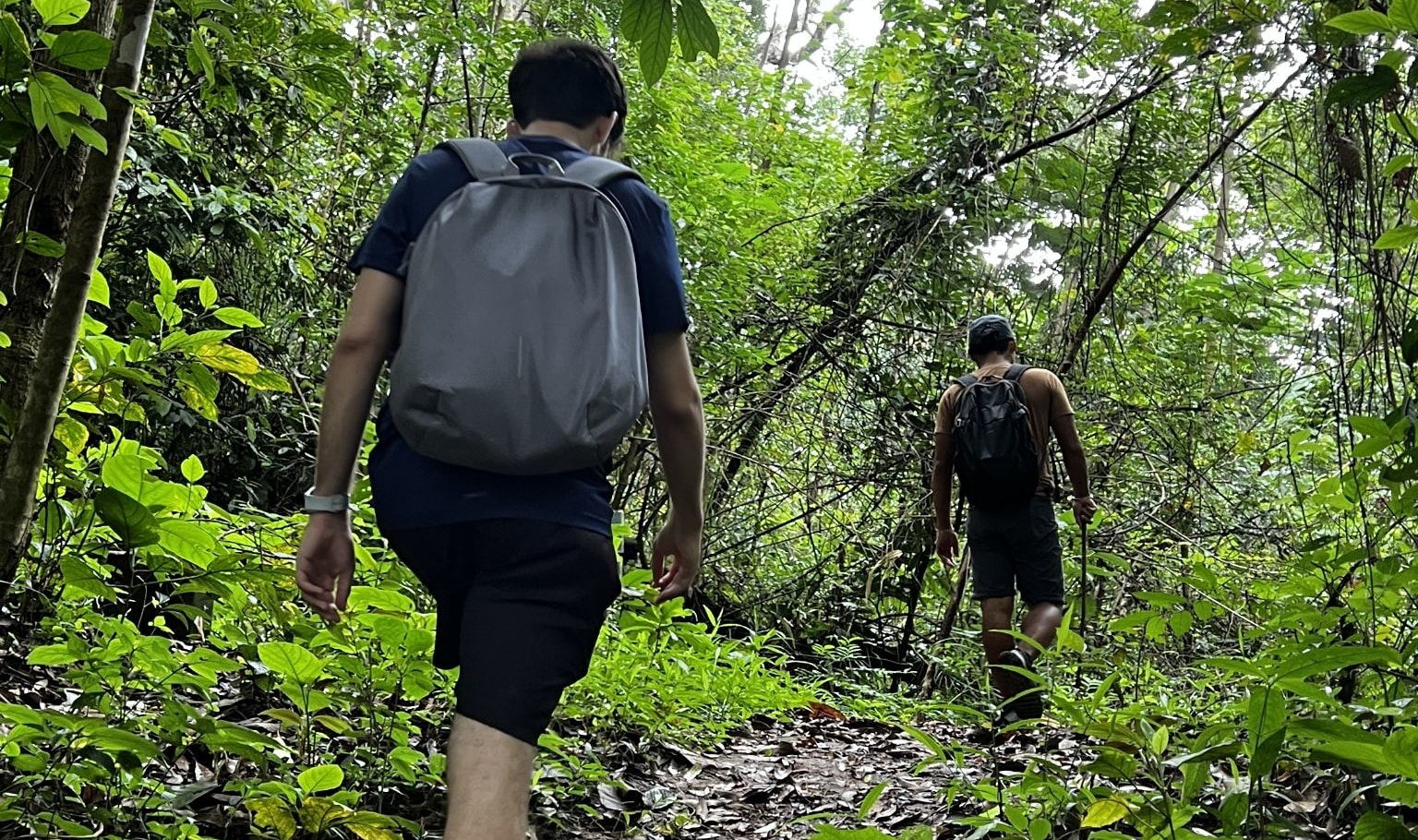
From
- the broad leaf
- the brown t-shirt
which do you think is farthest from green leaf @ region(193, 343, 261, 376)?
the brown t-shirt

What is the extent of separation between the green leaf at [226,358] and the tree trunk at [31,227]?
0.44 m

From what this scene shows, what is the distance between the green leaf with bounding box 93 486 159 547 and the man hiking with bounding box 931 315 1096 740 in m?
4.05

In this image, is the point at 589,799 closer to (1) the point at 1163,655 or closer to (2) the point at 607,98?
(2) the point at 607,98

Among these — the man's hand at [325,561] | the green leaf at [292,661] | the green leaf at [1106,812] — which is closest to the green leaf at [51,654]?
the green leaf at [292,661]

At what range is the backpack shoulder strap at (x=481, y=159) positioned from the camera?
6.91 ft

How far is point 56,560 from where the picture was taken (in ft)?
9.34

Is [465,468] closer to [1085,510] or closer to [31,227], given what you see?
[31,227]

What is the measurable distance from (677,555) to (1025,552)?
352 cm

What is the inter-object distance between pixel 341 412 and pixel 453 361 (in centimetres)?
32

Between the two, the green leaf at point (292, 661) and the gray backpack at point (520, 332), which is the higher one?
the gray backpack at point (520, 332)

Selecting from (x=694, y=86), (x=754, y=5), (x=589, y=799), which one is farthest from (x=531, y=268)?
(x=754, y=5)

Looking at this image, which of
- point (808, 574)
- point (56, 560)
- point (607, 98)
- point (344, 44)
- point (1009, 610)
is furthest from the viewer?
point (808, 574)

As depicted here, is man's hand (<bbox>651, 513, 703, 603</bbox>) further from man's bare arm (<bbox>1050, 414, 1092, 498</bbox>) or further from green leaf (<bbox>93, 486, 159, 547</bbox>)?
man's bare arm (<bbox>1050, 414, 1092, 498</bbox>)

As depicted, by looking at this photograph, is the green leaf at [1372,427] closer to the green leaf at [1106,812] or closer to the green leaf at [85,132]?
the green leaf at [1106,812]
